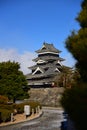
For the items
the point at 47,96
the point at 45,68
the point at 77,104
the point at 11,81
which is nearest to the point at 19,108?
the point at 11,81

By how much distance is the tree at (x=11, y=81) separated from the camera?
42125 millimetres

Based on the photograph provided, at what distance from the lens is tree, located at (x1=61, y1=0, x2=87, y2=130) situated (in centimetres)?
620

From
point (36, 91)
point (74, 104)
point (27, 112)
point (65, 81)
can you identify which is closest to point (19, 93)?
point (27, 112)

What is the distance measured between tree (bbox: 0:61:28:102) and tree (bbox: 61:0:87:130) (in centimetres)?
3312

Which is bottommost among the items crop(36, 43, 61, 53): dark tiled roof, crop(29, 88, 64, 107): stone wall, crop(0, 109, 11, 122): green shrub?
crop(0, 109, 11, 122): green shrub

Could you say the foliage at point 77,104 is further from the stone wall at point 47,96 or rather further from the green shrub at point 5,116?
the stone wall at point 47,96

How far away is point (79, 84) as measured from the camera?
298 inches

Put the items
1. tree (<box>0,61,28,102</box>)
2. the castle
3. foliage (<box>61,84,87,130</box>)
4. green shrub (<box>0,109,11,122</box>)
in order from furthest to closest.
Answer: the castle → tree (<box>0,61,28,102</box>) → green shrub (<box>0,109,11,122</box>) → foliage (<box>61,84,87,130</box>)

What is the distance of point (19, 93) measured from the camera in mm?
42406

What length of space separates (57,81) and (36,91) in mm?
5395

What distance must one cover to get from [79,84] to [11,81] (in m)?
35.1

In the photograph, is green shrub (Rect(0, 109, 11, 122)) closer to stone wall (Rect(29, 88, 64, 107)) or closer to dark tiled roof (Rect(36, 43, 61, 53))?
stone wall (Rect(29, 88, 64, 107))

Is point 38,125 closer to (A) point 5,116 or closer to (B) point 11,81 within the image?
(A) point 5,116

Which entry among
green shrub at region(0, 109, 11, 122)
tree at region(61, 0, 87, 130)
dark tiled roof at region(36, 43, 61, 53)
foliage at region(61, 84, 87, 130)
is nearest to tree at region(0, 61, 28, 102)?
green shrub at region(0, 109, 11, 122)
